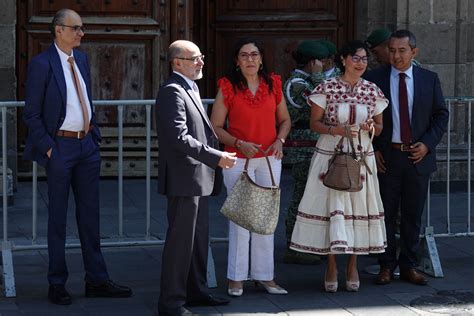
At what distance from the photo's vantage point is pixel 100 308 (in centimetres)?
808

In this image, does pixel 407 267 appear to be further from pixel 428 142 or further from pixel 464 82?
pixel 464 82

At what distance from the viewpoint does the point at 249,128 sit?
326 inches

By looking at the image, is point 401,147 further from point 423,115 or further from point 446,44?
point 446,44

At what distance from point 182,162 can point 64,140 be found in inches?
35.4

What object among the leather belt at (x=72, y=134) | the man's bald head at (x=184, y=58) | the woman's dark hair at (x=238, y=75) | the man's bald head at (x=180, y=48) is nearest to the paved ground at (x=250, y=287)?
the leather belt at (x=72, y=134)

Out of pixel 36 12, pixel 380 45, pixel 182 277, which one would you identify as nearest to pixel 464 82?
pixel 380 45

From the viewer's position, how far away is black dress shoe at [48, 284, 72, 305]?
8.10 m

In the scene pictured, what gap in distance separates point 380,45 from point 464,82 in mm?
3370

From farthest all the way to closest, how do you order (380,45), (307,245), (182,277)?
1. (380,45)
2. (307,245)
3. (182,277)

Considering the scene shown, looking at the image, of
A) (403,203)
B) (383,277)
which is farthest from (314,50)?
(383,277)

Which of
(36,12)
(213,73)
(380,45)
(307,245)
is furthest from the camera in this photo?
(213,73)

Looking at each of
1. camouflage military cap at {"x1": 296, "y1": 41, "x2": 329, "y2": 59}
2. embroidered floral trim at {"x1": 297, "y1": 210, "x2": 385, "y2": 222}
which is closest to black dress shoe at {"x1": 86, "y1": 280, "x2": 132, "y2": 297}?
embroidered floral trim at {"x1": 297, "y1": 210, "x2": 385, "y2": 222}

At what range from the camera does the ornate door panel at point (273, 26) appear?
13.1 metres

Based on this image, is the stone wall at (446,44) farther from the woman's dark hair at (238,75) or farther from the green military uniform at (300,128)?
the woman's dark hair at (238,75)
